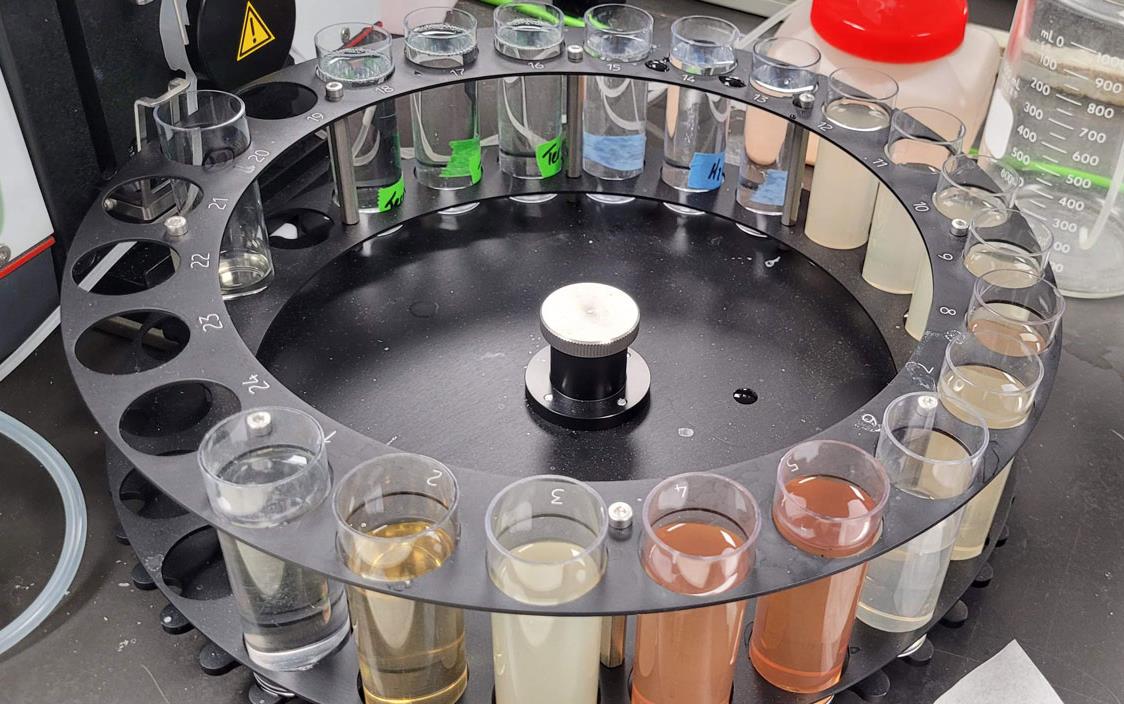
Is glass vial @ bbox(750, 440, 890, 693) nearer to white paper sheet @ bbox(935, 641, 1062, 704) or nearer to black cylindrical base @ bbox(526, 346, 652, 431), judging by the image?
white paper sheet @ bbox(935, 641, 1062, 704)

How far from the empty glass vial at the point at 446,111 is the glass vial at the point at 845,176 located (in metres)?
0.30

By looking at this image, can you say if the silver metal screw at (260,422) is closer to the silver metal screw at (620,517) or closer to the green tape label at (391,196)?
the silver metal screw at (620,517)

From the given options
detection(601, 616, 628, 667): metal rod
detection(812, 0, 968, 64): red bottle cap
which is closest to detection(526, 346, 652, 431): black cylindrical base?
detection(601, 616, 628, 667): metal rod

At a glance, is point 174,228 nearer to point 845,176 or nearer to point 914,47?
point 845,176

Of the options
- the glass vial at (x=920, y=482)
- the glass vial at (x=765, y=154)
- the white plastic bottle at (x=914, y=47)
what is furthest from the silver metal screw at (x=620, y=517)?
the white plastic bottle at (x=914, y=47)

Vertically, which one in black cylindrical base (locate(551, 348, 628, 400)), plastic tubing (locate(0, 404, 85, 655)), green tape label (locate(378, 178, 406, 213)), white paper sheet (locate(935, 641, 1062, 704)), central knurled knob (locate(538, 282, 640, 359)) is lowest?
white paper sheet (locate(935, 641, 1062, 704))

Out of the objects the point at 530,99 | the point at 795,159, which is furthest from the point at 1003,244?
the point at 530,99

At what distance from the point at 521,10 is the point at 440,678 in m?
0.63

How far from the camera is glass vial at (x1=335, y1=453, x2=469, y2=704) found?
60cm

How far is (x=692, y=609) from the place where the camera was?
0.60 meters

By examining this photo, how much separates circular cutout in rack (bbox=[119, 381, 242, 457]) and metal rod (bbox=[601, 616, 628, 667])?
31 centimetres

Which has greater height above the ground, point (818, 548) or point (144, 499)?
point (818, 548)

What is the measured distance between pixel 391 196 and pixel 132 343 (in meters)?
0.25

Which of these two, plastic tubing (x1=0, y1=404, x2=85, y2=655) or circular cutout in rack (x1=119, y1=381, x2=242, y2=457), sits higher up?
circular cutout in rack (x1=119, y1=381, x2=242, y2=457)
